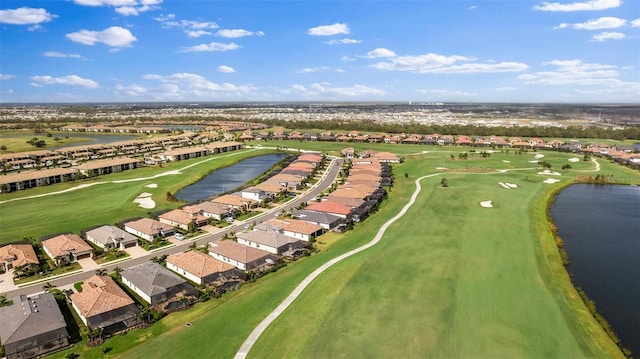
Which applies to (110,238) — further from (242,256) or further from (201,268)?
(242,256)

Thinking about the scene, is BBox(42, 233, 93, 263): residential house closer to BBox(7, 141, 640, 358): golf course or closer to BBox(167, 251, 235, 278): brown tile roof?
BBox(167, 251, 235, 278): brown tile roof

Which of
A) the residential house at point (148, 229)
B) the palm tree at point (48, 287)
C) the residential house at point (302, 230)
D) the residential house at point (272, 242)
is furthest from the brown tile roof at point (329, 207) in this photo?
the palm tree at point (48, 287)

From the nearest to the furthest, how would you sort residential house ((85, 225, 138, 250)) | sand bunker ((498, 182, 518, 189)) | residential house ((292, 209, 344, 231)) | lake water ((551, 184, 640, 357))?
lake water ((551, 184, 640, 357)) < residential house ((85, 225, 138, 250)) < residential house ((292, 209, 344, 231)) < sand bunker ((498, 182, 518, 189))

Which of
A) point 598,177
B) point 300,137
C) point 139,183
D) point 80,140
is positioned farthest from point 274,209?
point 80,140

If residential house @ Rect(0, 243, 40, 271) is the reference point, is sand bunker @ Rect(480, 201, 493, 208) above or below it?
above

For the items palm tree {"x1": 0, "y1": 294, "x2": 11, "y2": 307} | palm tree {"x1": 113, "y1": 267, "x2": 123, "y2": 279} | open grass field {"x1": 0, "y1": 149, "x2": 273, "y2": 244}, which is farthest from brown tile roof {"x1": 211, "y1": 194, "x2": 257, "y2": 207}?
palm tree {"x1": 0, "y1": 294, "x2": 11, "y2": 307}

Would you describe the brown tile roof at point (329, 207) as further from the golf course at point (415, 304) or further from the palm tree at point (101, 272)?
the palm tree at point (101, 272)

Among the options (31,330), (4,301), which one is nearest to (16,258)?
(4,301)
